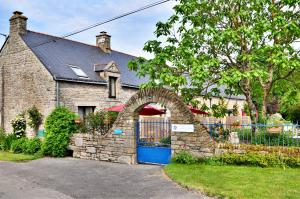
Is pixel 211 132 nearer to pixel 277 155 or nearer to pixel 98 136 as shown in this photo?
pixel 277 155

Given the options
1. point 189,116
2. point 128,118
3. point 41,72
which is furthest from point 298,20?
point 41,72

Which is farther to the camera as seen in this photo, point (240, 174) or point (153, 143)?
point (153, 143)

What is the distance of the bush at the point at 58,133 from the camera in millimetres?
14664

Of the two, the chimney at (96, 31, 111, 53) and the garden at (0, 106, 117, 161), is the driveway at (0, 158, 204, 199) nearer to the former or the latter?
the garden at (0, 106, 117, 161)

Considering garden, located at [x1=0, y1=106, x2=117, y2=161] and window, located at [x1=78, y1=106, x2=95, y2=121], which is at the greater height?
window, located at [x1=78, y1=106, x2=95, y2=121]

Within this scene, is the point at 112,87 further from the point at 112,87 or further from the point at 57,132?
the point at 57,132

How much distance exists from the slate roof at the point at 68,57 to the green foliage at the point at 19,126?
12.4ft

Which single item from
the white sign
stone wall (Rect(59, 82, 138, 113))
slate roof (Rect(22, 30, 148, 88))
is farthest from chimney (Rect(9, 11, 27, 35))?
the white sign

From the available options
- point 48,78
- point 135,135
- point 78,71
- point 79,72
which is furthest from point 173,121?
point 78,71

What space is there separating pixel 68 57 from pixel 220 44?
1151cm

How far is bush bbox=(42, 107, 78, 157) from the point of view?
577 inches

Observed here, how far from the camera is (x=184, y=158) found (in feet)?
36.0

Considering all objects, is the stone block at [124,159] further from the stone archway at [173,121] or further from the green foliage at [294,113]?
the green foliage at [294,113]

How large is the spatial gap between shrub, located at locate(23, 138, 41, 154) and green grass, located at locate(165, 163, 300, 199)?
8.67 m
